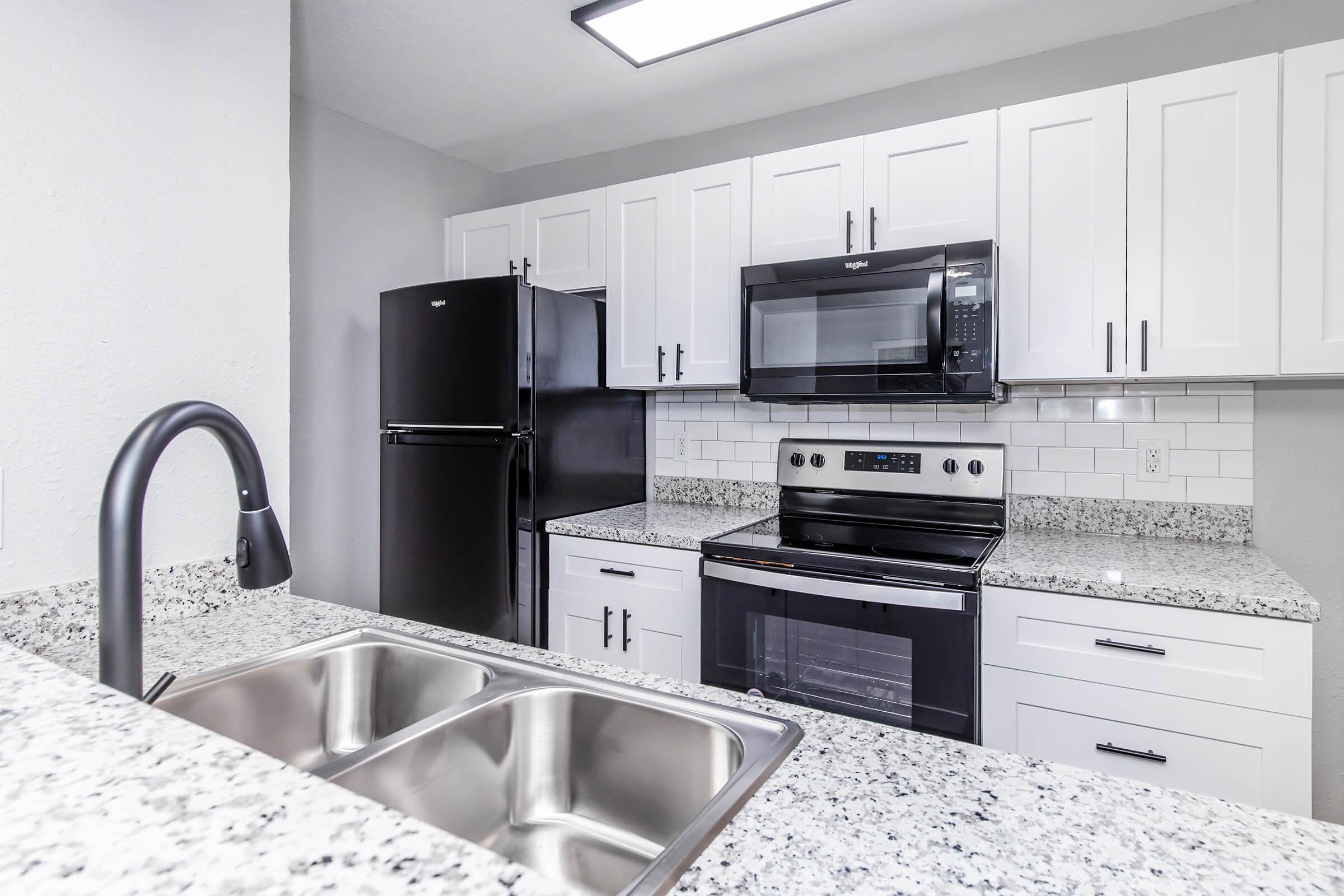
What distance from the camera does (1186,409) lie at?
2146mm

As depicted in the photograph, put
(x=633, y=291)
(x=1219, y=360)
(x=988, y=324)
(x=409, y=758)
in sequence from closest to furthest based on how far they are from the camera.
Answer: (x=409, y=758)
(x=1219, y=360)
(x=988, y=324)
(x=633, y=291)

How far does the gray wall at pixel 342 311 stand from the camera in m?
2.73

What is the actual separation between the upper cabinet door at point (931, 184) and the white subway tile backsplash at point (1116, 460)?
79 centimetres

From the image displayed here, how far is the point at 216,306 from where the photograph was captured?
1420 mm

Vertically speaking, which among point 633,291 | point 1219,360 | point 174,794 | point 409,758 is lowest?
point 409,758

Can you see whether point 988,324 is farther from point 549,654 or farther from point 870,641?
point 549,654

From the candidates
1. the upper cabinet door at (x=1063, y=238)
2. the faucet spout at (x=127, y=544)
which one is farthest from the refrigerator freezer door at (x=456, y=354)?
the faucet spout at (x=127, y=544)

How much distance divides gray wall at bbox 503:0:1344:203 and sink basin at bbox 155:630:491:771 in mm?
2485

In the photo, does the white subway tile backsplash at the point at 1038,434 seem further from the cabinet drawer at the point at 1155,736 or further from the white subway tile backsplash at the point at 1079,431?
the cabinet drawer at the point at 1155,736

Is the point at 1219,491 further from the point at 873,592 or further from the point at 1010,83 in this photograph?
the point at 1010,83

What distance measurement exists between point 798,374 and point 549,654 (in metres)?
1.50

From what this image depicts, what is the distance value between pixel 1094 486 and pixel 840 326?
3.20 ft

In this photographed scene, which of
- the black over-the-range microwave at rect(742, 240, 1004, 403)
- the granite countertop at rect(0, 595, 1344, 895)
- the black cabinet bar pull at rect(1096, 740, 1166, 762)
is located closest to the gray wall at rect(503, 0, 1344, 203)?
the black over-the-range microwave at rect(742, 240, 1004, 403)

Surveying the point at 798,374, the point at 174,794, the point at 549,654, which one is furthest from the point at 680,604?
the point at 174,794
